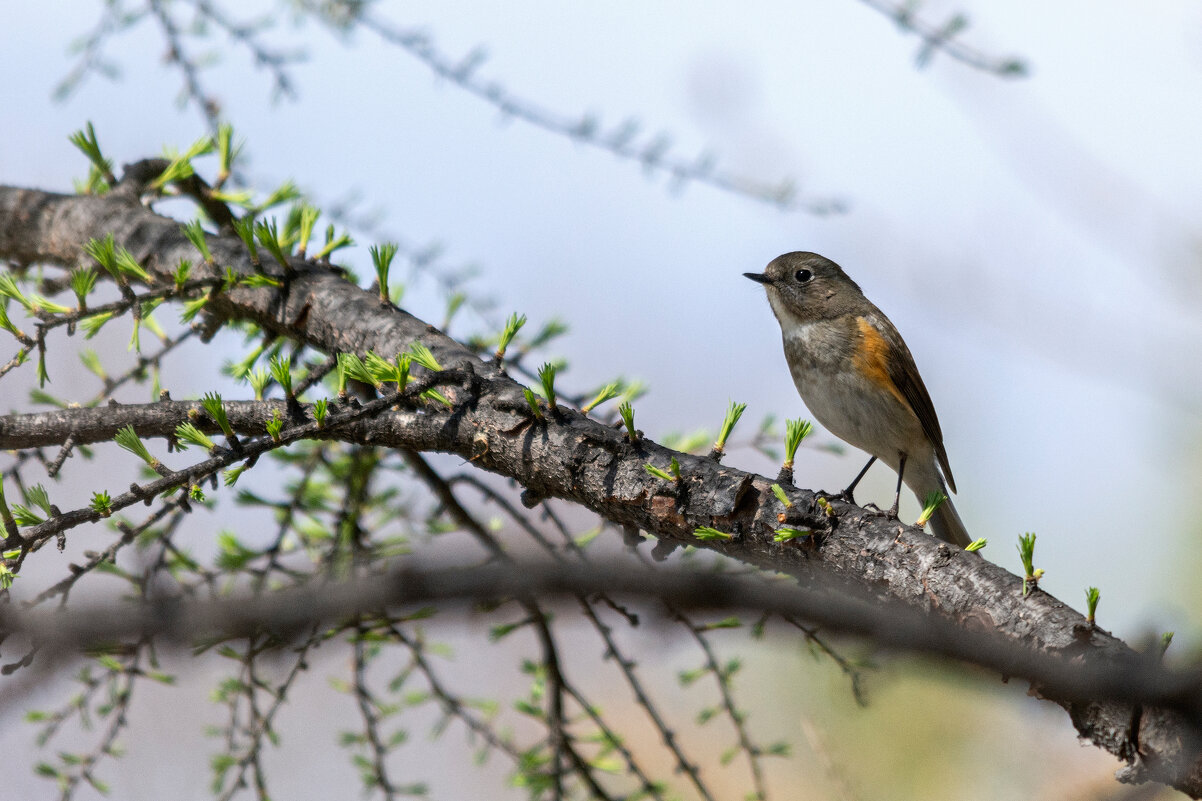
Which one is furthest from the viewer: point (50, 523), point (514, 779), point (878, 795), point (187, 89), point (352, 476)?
point (878, 795)

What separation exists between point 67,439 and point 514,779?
1.59 metres

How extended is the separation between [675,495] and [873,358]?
2155 mm

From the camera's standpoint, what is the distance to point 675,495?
202 cm

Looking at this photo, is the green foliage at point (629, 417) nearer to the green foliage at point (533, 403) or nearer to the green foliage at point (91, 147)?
the green foliage at point (533, 403)

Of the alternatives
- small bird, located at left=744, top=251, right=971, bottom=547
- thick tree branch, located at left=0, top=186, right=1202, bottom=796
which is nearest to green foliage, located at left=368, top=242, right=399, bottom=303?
thick tree branch, located at left=0, top=186, right=1202, bottom=796

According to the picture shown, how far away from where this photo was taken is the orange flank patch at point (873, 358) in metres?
3.86

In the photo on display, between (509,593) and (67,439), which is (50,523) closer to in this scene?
(67,439)

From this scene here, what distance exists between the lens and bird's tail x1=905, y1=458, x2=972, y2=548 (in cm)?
405

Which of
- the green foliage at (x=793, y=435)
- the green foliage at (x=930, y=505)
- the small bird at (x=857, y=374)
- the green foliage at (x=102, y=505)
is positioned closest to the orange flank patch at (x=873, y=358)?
the small bird at (x=857, y=374)

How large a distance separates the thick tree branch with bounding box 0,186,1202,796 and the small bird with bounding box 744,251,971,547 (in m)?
1.84

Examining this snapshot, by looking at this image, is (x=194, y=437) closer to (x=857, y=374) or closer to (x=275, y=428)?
(x=275, y=428)

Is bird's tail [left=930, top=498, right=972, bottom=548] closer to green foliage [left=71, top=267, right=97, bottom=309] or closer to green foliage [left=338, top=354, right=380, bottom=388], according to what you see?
green foliage [left=338, top=354, right=380, bottom=388]

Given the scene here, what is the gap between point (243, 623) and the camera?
54 centimetres

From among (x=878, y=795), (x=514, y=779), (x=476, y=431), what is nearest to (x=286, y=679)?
(x=514, y=779)
